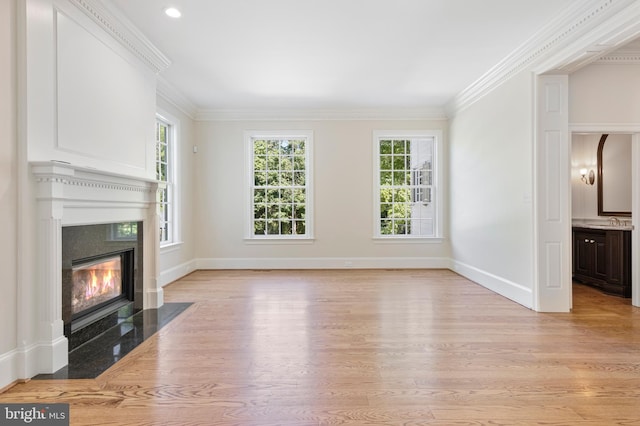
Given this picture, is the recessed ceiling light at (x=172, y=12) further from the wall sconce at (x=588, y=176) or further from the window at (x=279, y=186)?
the wall sconce at (x=588, y=176)

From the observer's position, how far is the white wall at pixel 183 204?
5.00 metres

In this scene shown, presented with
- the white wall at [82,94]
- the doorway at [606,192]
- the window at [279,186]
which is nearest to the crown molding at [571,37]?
the doorway at [606,192]

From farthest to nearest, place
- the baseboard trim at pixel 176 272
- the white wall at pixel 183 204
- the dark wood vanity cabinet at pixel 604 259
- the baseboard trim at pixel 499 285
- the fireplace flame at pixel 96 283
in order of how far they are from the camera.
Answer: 1. the white wall at pixel 183 204
2. the baseboard trim at pixel 176 272
3. the dark wood vanity cabinet at pixel 604 259
4. the baseboard trim at pixel 499 285
5. the fireplace flame at pixel 96 283

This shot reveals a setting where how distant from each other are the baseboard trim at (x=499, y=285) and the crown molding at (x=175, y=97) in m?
5.22

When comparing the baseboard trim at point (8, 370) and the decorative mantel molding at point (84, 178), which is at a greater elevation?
the decorative mantel molding at point (84, 178)

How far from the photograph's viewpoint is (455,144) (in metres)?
5.72

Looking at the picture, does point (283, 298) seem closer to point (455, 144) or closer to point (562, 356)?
point (562, 356)

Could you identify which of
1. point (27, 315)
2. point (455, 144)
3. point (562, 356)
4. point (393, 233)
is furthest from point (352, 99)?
point (27, 315)

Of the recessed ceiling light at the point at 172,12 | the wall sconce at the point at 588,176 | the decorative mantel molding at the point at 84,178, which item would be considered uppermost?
the recessed ceiling light at the point at 172,12

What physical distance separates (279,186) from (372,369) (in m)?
4.33

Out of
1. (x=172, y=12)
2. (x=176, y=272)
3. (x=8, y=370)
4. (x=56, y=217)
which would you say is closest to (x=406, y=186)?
(x=176, y=272)

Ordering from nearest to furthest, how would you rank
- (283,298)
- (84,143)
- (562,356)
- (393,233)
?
(562,356) → (84,143) → (283,298) → (393,233)

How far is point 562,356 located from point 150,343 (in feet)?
10.5

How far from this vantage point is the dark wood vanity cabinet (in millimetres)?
4176
